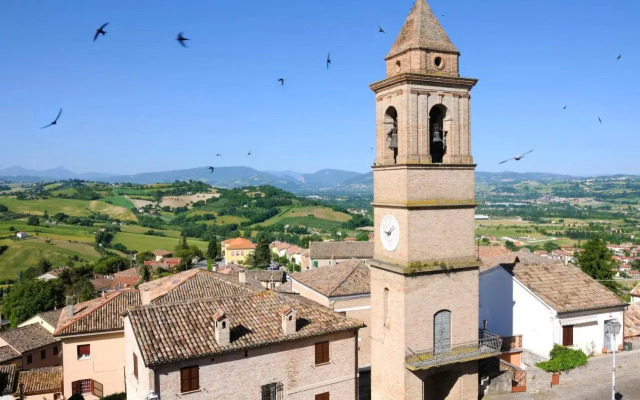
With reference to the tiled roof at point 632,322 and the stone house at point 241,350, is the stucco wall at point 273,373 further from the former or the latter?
the tiled roof at point 632,322

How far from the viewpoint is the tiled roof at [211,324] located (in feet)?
66.2

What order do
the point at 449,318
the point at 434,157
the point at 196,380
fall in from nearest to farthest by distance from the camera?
the point at 196,380
the point at 449,318
the point at 434,157

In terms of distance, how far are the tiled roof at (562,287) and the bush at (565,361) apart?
216 centimetres

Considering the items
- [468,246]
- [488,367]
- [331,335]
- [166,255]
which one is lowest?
[166,255]

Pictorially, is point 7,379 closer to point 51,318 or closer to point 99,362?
point 99,362

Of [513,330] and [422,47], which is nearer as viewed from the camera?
[422,47]

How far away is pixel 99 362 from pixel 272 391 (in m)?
15.0

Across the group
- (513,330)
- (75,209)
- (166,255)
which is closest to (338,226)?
(166,255)

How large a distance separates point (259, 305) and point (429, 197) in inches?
389

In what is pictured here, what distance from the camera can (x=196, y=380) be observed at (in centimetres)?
2031

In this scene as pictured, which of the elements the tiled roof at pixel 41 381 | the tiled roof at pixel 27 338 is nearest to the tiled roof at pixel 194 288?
the tiled roof at pixel 41 381

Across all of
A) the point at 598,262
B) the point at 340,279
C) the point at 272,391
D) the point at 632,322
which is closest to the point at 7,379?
the point at 272,391

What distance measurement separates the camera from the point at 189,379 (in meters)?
20.2

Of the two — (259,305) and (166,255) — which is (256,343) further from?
(166,255)
